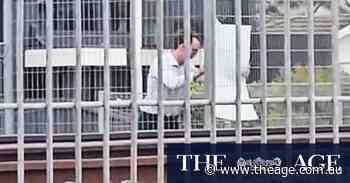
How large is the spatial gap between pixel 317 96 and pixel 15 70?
149cm

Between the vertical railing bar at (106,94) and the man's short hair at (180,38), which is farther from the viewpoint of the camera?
the man's short hair at (180,38)

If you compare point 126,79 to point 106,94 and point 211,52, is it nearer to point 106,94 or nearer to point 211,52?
point 106,94

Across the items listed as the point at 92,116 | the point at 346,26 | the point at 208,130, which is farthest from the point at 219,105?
the point at 346,26

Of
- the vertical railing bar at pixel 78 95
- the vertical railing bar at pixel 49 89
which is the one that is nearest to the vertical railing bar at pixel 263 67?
the vertical railing bar at pixel 78 95

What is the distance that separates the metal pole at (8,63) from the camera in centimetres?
304

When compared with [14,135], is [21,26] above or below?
above

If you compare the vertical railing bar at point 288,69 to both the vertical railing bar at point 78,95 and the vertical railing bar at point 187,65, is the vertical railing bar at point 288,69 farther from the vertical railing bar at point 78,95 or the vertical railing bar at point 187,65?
the vertical railing bar at point 78,95

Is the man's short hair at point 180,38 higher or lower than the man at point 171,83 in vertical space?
higher

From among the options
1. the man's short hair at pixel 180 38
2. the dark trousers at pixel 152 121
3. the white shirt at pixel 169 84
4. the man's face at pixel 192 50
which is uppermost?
the man's short hair at pixel 180 38

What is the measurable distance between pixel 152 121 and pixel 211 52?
1.47 ft

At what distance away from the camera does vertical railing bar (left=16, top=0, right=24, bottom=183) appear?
2.97m

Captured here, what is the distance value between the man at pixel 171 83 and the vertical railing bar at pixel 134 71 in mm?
59

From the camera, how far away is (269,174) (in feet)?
10.5

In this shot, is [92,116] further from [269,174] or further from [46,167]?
[269,174]
